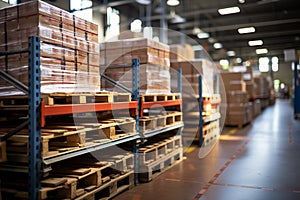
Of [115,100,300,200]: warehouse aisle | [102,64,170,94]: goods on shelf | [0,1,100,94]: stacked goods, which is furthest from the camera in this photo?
[102,64,170,94]: goods on shelf

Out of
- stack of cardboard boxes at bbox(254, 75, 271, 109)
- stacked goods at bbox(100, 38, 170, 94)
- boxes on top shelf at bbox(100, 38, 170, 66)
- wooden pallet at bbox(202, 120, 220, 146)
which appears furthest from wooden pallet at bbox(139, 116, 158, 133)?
stack of cardboard boxes at bbox(254, 75, 271, 109)

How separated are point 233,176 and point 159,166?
121 cm

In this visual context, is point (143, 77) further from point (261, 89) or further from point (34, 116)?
point (261, 89)

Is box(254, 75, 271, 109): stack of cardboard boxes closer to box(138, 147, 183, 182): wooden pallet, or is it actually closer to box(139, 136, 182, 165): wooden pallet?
box(138, 147, 183, 182): wooden pallet

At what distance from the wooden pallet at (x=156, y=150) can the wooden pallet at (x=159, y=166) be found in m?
0.06

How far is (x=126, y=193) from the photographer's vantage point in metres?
4.01

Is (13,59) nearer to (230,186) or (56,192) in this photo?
(56,192)

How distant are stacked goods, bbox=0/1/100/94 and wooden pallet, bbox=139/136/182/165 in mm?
1449

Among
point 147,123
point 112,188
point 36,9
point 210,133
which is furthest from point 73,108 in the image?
point 210,133

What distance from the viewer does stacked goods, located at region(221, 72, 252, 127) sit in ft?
36.1

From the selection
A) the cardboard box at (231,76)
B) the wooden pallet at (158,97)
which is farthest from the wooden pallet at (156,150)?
the cardboard box at (231,76)

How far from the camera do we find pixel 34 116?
8.91ft

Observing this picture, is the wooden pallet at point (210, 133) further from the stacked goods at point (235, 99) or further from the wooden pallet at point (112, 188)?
the wooden pallet at point (112, 188)

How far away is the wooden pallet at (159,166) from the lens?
4.48m
